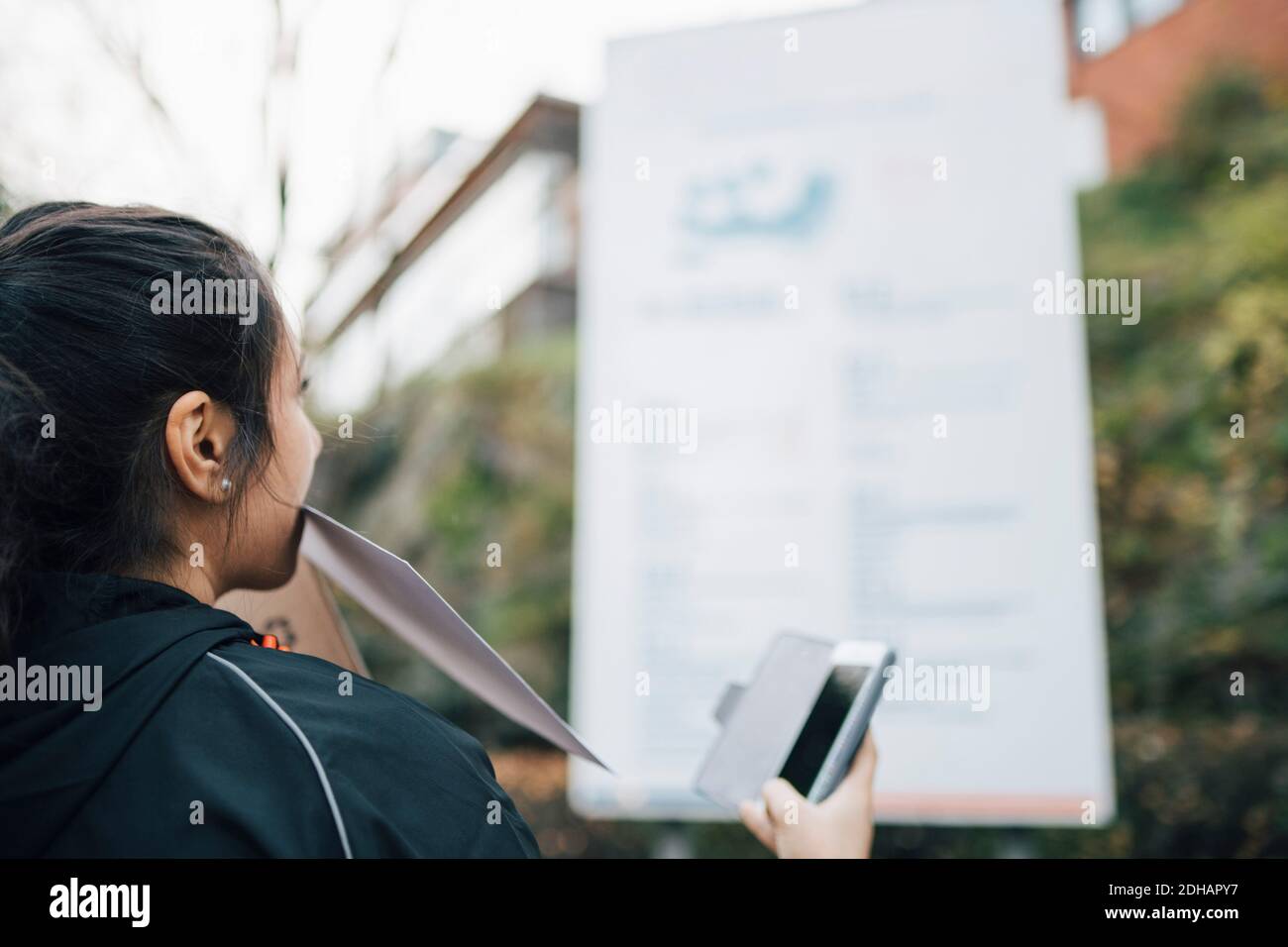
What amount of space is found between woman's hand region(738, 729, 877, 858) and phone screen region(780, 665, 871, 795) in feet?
0.07

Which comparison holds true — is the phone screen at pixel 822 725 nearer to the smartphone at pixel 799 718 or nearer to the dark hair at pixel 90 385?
the smartphone at pixel 799 718

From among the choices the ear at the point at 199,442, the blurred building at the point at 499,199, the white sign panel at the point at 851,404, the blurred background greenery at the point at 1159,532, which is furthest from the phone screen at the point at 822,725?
the blurred building at the point at 499,199

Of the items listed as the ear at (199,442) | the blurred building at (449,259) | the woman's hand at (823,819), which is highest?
the blurred building at (449,259)

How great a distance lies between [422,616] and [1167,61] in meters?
5.55

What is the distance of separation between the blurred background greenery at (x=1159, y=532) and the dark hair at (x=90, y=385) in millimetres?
1689

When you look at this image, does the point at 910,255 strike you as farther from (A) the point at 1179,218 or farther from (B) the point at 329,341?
(B) the point at 329,341

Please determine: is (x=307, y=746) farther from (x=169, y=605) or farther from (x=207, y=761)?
(x=169, y=605)

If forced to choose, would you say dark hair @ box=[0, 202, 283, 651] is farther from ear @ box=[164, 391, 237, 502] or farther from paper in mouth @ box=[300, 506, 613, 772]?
paper in mouth @ box=[300, 506, 613, 772]

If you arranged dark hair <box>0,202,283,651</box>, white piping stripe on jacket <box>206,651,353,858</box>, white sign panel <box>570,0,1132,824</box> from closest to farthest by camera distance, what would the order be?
white piping stripe on jacket <box>206,651,353,858</box>
dark hair <box>0,202,283,651</box>
white sign panel <box>570,0,1132,824</box>

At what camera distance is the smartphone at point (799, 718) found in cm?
109

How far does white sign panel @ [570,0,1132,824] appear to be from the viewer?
2.46 metres

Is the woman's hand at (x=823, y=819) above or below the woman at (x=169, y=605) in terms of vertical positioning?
below

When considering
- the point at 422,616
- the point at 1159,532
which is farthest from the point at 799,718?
the point at 1159,532

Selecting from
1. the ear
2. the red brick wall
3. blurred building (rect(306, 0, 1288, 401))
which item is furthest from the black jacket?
the red brick wall
